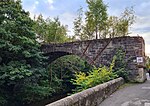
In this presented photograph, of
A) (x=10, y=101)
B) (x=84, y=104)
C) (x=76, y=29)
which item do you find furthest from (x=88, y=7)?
(x=84, y=104)

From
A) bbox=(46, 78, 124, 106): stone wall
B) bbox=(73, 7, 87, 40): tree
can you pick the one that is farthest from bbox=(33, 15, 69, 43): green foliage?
bbox=(46, 78, 124, 106): stone wall

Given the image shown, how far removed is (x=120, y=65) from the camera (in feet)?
39.4

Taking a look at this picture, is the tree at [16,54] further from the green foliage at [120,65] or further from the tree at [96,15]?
the tree at [96,15]

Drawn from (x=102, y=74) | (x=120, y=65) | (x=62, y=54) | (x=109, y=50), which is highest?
(x=109, y=50)

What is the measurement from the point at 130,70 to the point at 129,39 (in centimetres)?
162

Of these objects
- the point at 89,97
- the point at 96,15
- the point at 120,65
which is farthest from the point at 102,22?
the point at 89,97

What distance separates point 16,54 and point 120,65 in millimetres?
5535

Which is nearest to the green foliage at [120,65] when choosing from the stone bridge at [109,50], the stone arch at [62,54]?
the stone bridge at [109,50]

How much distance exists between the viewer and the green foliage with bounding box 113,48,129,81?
11.5 meters

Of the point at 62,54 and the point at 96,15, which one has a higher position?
the point at 96,15

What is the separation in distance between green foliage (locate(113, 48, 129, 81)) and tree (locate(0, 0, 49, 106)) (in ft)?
14.1

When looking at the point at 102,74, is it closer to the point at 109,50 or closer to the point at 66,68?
the point at 109,50

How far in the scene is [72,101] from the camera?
4.59 meters

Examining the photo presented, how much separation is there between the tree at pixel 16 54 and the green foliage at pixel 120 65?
430 cm
